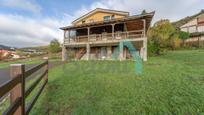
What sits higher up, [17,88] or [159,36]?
[159,36]

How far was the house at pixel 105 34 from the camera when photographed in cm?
1612

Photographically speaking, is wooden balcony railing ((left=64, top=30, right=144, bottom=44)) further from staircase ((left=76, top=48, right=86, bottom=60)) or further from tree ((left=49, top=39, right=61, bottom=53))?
tree ((left=49, top=39, right=61, bottom=53))

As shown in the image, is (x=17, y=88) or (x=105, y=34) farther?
(x=105, y=34)

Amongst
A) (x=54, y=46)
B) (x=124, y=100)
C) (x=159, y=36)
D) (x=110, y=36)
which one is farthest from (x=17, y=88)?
(x=54, y=46)

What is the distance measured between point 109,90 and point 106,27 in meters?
15.8

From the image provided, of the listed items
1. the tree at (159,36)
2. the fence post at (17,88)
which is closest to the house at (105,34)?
the tree at (159,36)

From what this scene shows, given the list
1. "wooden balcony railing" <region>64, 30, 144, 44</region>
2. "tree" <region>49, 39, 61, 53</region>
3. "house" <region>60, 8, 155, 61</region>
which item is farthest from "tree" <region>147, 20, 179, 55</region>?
"tree" <region>49, 39, 61, 53</region>

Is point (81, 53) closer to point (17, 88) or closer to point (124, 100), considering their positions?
point (124, 100)

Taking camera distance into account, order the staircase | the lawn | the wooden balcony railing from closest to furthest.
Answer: the lawn → the wooden balcony railing → the staircase

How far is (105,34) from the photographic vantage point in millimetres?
16875

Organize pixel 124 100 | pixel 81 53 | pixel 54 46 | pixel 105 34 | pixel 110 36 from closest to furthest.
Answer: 1. pixel 124 100
2. pixel 105 34
3. pixel 110 36
4. pixel 81 53
5. pixel 54 46

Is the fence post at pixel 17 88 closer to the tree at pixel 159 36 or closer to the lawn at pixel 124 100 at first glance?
the lawn at pixel 124 100

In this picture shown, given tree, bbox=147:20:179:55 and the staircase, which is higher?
tree, bbox=147:20:179:55

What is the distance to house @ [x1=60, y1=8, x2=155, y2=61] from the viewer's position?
16.1m
